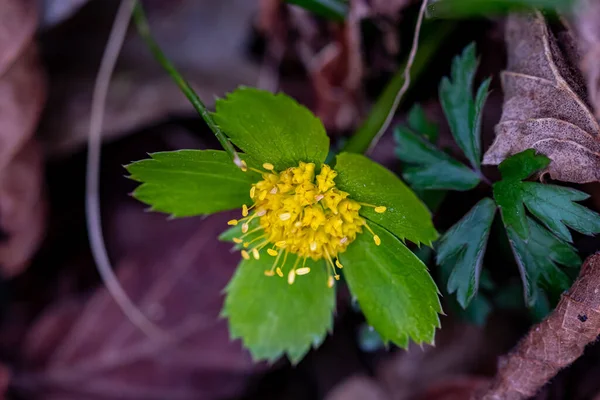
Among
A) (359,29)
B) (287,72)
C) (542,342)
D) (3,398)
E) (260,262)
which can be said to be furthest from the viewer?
(287,72)

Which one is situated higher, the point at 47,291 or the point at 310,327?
the point at 310,327

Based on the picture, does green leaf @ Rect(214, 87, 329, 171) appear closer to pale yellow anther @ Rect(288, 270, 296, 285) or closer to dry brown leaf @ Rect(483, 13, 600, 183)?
pale yellow anther @ Rect(288, 270, 296, 285)

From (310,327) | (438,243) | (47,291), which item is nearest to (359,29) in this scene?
(438,243)

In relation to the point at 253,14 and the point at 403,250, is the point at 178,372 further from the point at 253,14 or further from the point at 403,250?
the point at 253,14

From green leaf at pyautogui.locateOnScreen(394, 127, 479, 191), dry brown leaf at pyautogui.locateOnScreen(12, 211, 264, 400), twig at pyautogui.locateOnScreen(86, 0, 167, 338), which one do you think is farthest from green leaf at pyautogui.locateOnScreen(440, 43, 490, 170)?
twig at pyautogui.locateOnScreen(86, 0, 167, 338)

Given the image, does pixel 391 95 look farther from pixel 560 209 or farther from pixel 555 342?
pixel 555 342

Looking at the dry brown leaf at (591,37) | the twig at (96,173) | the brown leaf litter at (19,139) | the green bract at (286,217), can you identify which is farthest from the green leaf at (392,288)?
the brown leaf litter at (19,139)

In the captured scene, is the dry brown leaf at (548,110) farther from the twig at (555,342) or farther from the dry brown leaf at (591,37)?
the twig at (555,342)

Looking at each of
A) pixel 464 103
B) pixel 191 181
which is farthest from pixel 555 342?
pixel 191 181
